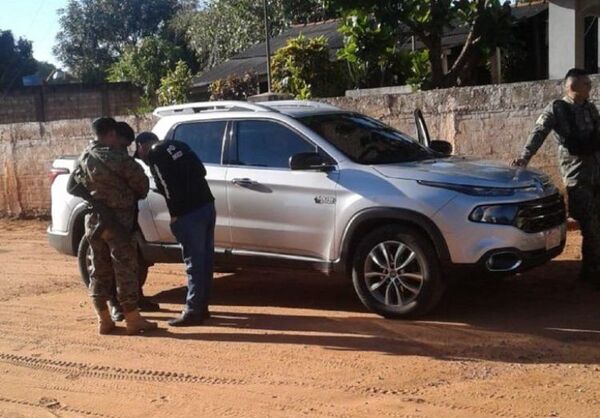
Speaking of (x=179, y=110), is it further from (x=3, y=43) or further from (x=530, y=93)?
(x=3, y=43)

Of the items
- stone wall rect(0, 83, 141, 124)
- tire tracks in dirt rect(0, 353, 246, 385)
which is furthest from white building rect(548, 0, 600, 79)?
stone wall rect(0, 83, 141, 124)

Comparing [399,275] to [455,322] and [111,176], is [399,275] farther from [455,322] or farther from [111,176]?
[111,176]

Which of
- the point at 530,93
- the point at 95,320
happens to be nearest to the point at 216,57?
the point at 530,93

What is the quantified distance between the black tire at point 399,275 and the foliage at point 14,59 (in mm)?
37473

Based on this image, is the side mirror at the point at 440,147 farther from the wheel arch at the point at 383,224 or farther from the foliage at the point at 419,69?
the foliage at the point at 419,69

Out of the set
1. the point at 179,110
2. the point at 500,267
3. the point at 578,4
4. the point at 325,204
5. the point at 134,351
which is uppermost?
the point at 578,4

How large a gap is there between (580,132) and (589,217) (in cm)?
77

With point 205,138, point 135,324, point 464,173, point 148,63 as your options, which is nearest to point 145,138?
point 205,138

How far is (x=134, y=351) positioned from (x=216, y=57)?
2620cm

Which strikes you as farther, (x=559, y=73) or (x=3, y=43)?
(x=3, y=43)

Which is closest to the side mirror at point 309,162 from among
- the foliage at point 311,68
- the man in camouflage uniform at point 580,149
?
the man in camouflage uniform at point 580,149

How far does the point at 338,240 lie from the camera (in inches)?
281

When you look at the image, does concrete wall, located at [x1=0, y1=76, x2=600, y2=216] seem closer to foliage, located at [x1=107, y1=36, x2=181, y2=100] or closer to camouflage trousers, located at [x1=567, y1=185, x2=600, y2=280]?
camouflage trousers, located at [x1=567, y1=185, x2=600, y2=280]

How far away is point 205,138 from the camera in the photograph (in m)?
8.08
